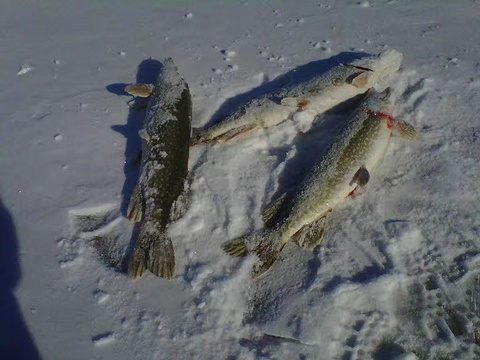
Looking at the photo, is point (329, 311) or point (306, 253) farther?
point (306, 253)

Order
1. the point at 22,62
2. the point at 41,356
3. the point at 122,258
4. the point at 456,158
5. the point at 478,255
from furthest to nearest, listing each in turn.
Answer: the point at 22,62
the point at 456,158
the point at 122,258
the point at 478,255
the point at 41,356

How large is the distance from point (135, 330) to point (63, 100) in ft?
9.04

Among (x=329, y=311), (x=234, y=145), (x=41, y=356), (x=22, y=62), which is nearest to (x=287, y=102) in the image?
(x=234, y=145)

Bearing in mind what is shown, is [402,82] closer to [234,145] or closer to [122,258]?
[234,145]

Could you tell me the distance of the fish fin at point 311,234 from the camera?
10.6 feet

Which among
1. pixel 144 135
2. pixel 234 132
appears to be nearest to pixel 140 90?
pixel 144 135

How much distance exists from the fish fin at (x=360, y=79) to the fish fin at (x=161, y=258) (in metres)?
2.24

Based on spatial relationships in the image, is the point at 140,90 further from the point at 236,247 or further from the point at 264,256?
the point at 264,256

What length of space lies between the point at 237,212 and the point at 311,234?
60cm

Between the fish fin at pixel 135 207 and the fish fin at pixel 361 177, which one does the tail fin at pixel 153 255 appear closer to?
the fish fin at pixel 135 207

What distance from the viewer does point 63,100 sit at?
4672mm

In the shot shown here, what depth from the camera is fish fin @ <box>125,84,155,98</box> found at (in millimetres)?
4430

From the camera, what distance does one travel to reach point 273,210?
3.38m

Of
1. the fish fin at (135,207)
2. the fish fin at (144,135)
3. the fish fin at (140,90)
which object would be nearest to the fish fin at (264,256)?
the fish fin at (135,207)
